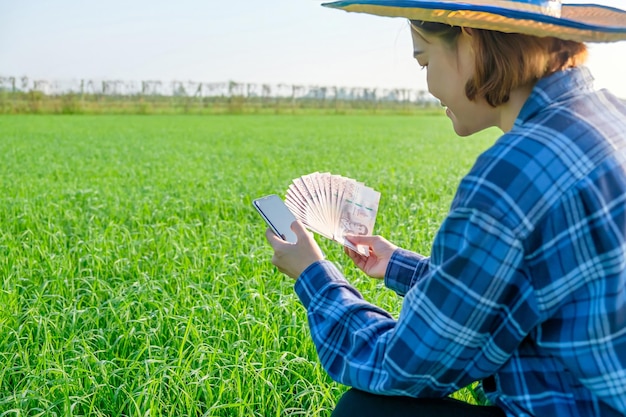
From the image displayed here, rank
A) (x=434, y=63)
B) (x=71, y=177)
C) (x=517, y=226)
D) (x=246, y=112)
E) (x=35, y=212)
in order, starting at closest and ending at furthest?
(x=517, y=226) < (x=434, y=63) < (x=35, y=212) < (x=71, y=177) < (x=246, y=112)

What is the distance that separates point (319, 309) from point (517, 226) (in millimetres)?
527

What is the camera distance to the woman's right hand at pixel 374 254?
2105mm

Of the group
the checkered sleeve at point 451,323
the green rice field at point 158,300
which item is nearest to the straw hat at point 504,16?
the checkered sleeve at point 451,323

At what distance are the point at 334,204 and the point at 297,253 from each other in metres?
0.48

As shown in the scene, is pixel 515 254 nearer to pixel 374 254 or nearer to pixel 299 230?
pixel 299 230

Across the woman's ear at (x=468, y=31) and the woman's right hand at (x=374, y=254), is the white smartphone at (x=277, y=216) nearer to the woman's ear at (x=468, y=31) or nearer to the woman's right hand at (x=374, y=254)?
the woman's right hand at (x=374, y=254)

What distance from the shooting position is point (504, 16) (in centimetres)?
138

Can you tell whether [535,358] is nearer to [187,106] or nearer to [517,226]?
[517,226]

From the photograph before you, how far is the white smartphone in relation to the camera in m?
1.88

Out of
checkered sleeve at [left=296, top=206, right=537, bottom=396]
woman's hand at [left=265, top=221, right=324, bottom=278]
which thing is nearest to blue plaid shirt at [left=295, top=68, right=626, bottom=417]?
checkered sleeve at [left=296, top=206, right=537, bottom=396]

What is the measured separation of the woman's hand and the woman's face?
18.1 inches

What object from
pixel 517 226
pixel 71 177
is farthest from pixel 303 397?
pixel 71 177

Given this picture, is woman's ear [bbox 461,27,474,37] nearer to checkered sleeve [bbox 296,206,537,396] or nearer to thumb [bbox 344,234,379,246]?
checkered sleeve [bbox 296,206,537,396]

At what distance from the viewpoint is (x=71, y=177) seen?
9242mm
